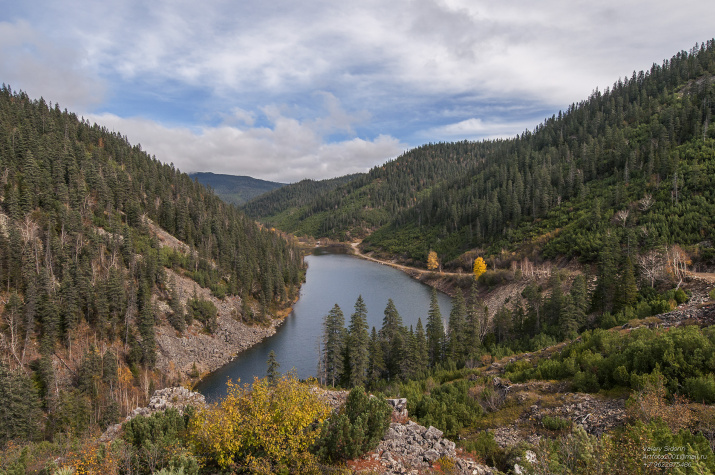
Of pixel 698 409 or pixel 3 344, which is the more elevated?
pixel 698 409

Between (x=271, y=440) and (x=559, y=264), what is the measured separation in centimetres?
8121

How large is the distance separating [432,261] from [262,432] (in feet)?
351

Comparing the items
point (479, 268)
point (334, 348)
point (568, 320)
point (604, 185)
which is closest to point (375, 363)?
point (334, 348)

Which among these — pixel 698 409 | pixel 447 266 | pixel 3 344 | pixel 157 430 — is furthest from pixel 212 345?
pixel 447 266

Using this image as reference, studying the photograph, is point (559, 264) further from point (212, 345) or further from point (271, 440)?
point (271, 440)

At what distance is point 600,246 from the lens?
70.0m

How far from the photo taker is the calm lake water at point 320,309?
5906cm

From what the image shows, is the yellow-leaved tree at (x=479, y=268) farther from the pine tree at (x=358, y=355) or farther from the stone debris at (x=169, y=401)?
the stone debris at (x=169, y=401)

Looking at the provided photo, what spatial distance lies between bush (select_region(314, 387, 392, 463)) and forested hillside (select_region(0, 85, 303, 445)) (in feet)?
122

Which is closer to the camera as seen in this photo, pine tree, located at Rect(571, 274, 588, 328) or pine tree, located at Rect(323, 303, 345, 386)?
pine tree, located at Rect(571, 274, 588, 328)

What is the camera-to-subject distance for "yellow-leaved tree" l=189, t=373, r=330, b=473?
14938mm

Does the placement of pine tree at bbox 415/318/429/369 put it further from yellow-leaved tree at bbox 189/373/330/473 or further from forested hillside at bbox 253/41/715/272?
forested hillside at bbox 253/41/715/272

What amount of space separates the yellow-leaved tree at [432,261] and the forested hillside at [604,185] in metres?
3.51

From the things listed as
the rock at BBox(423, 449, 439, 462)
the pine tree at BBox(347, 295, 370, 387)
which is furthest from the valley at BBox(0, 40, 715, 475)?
the pine tree at BBox(347, 295, 370, 387)
